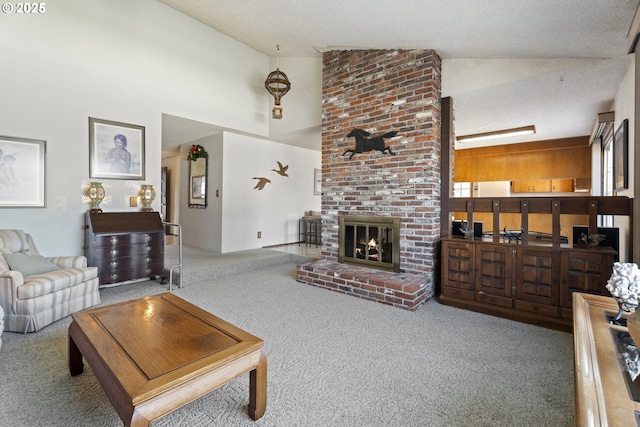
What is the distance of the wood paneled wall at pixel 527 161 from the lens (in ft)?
20.0

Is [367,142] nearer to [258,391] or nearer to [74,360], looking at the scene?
[258,391]

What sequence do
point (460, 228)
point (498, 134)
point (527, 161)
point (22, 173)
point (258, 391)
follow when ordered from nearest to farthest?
point (258, 391)
point (22, 173)
point (460, 228)
point (498, 134)
point (527, 161)

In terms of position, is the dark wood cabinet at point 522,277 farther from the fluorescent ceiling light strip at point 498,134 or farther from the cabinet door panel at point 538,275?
the fluorescent ceiling light strip at point 498,134

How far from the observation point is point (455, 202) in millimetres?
3732

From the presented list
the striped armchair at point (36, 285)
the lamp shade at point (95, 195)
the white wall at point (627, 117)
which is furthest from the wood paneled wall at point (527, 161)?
the striped armchair at point (36, 285)

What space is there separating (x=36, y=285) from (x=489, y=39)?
485 cm

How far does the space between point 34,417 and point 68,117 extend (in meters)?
3.64

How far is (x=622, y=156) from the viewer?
10.8 ft

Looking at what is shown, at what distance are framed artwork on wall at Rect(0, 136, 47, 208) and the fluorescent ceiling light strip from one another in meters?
7.07

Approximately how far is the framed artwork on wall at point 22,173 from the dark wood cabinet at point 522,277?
4940 mm

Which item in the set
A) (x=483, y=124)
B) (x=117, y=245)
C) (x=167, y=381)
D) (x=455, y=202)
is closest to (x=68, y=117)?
(x=117, y=245)

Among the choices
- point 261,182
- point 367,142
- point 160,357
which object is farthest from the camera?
point 261,182

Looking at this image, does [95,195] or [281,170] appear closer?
[95,195]

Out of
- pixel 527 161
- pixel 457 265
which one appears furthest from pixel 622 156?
pixel 527 161
